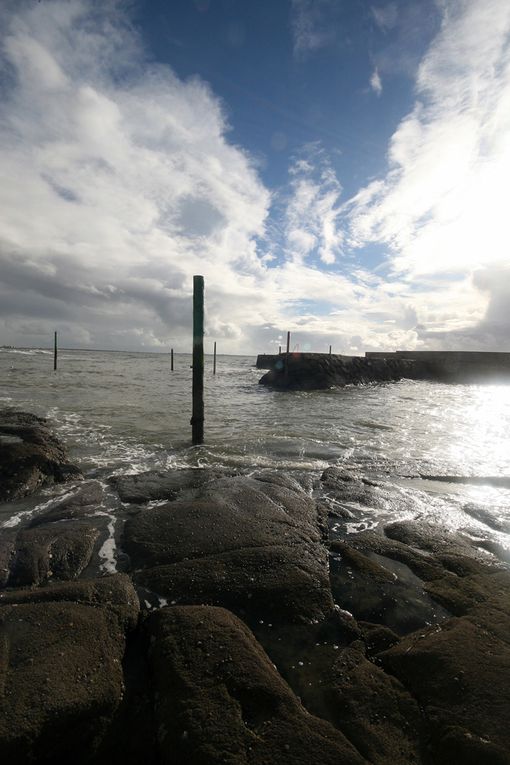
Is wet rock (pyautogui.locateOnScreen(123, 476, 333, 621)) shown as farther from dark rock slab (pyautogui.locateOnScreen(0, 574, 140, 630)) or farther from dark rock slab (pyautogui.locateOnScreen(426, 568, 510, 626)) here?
dark rock slab (pyautogui.locateOnScreen(426, 568, 510, 626))

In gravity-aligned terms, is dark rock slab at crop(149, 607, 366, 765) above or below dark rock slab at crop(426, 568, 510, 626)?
above

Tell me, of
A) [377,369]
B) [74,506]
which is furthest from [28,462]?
[377,369]

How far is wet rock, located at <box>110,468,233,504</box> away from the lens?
5.76 metres

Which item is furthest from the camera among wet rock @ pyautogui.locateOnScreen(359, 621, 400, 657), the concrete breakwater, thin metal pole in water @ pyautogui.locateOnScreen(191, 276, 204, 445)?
the concrete breakwater

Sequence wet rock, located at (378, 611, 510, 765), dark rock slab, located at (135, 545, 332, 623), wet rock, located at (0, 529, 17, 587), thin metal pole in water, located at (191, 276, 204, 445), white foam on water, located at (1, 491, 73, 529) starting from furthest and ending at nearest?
thin metal pole in water, located at (191, 276, 204, 445) → white foam on water, located at (1, 491, 73, 529) → wet rock, located at (0, 529, 17, 587) → dark rock slab, located at (135, 545, 332, 623) → wet rock, located at (378, 611, 510, 765)

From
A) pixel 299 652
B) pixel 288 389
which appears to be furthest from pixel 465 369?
pixel 299 652

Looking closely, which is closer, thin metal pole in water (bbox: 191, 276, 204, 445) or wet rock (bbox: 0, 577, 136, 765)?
wet rock (bbox: 0, 577, 136, 765)

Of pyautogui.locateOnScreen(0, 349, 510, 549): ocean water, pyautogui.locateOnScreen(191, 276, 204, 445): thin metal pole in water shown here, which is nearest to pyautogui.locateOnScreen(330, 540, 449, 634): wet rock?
pyautogui.locateOnScreen(0, 349, 510, 549): ocean water

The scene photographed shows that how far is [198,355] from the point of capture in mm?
9992

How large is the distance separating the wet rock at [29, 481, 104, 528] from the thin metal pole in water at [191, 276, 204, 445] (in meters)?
3.88

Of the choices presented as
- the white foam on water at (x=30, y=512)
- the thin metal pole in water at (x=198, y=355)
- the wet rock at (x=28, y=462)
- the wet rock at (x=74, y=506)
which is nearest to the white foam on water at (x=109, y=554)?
the wet rock at (x=74, y=506)

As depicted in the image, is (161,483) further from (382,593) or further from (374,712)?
(374,712)

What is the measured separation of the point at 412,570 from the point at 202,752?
9.46ft

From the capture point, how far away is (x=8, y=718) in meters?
1.89
